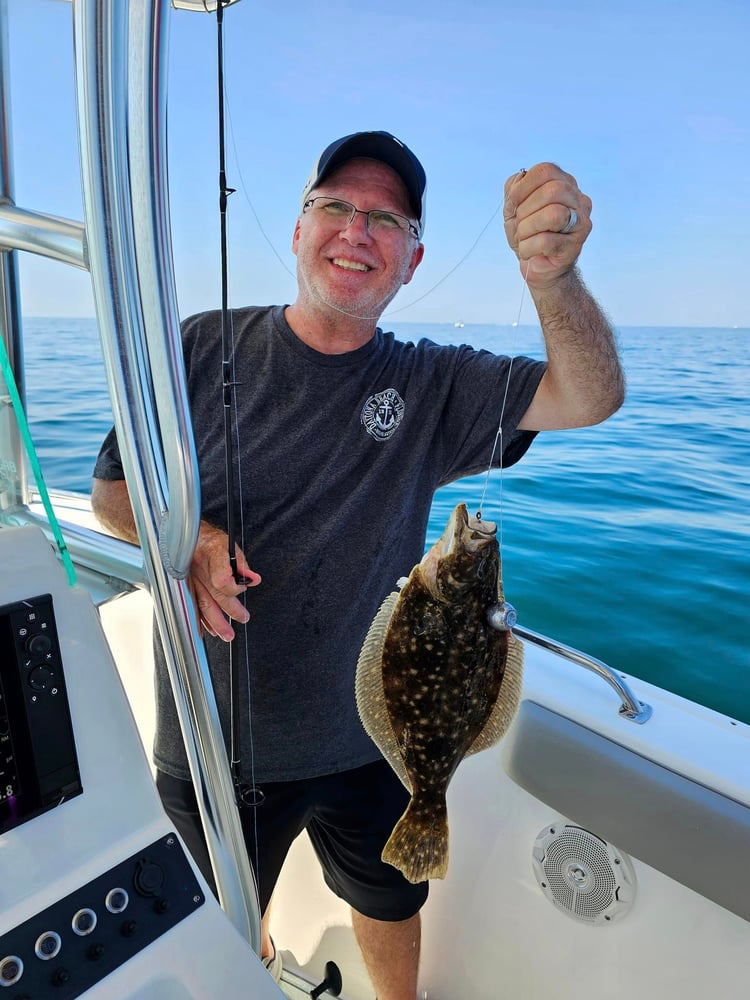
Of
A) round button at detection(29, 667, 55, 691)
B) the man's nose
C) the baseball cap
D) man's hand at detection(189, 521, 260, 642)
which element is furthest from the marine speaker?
the baseball cap

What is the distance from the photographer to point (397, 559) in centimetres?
185

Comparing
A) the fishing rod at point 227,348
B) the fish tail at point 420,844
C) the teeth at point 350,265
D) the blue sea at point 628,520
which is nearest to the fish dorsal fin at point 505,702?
the fish tail at point 420,844

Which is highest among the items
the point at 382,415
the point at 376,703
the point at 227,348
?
the point at 227,348

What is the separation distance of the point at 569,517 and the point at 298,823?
421cm

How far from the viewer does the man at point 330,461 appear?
1.75 meters

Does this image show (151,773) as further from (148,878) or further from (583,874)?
(583,874)

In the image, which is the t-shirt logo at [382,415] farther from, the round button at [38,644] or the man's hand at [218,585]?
the round button at [38,644]

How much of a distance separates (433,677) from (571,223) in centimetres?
97

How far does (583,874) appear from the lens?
76.1 inches

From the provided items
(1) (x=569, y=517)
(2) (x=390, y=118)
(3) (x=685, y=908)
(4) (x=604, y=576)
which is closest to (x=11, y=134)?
(3) (x=685, y=908)

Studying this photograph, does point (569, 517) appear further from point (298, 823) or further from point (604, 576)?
point (298, 823)

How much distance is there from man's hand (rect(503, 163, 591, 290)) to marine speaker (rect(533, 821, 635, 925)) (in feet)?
5.32

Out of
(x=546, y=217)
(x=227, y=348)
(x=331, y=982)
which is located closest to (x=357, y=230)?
(x=227, y=348)

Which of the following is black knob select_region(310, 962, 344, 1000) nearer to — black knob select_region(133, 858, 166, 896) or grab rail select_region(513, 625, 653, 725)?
grab rail select_region(513, 625, 653, 725)
